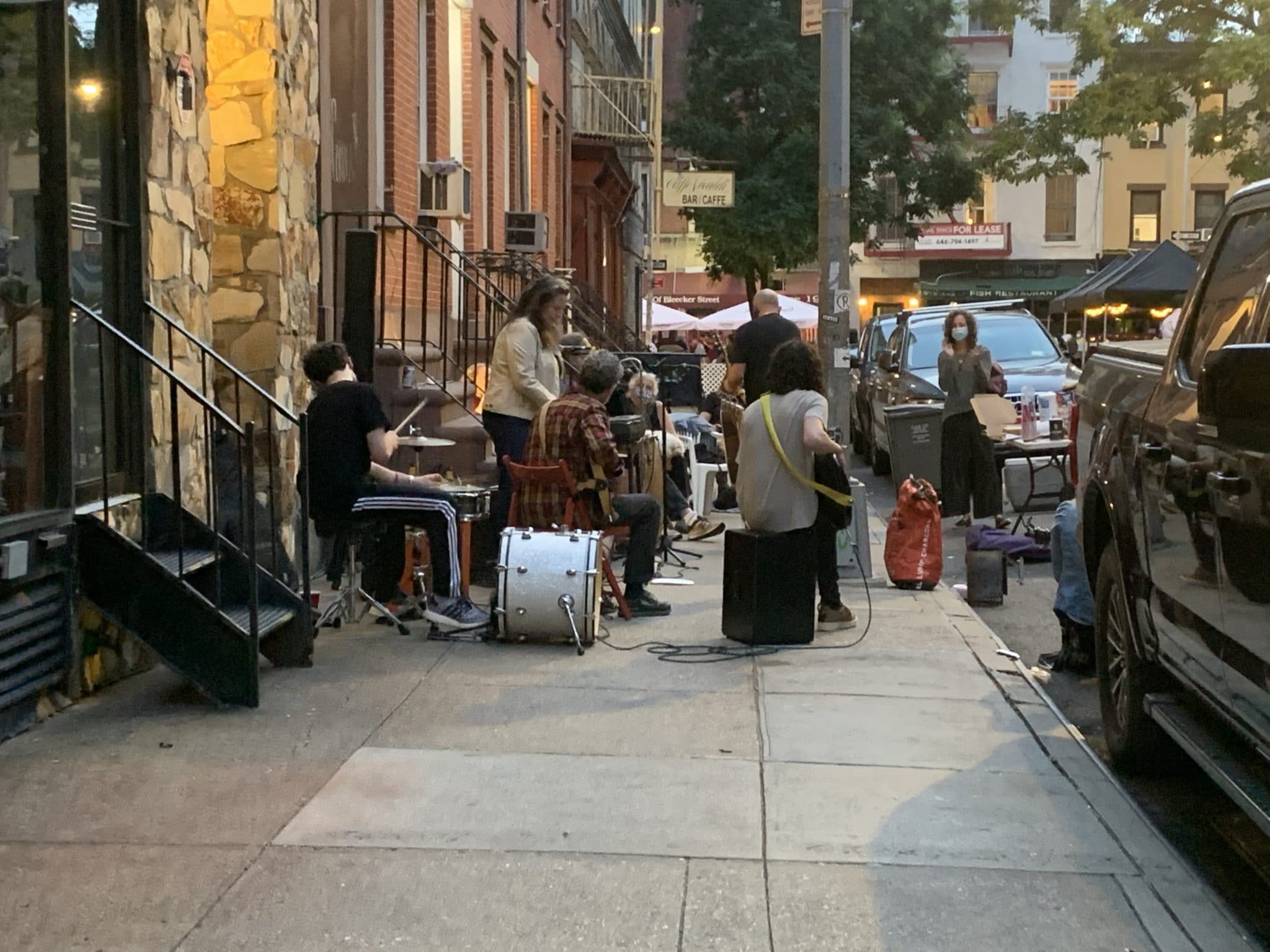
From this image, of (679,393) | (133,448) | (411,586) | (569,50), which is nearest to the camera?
(133,448)

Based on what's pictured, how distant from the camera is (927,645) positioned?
840 cm

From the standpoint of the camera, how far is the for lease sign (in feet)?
164

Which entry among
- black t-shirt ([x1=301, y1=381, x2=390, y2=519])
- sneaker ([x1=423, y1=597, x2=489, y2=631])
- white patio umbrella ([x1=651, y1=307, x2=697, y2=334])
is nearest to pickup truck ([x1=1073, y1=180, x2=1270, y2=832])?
sneaker ([x1=423, y1=597, x2=489, y2=631])

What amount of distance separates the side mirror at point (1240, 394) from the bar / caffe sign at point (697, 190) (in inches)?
734

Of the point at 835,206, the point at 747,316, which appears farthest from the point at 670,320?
the point at 835,206

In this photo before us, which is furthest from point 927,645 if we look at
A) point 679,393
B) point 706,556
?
point 679,393

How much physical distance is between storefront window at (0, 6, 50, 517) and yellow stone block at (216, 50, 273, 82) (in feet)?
9.98

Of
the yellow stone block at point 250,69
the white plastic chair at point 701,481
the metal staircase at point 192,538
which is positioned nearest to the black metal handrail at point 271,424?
the metal staircase at point 192,538

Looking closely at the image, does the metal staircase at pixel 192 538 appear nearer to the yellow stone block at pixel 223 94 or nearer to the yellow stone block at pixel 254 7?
the yellow stone block at pixel 223 94

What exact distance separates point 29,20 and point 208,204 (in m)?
2.00

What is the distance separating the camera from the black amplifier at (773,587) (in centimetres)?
→ 830

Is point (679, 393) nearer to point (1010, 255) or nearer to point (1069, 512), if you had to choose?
point (1069, 512)

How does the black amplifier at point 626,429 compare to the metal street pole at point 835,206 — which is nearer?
the black amplifier at point 626,429

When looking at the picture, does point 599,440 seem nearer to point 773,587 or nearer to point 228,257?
point 773,587
